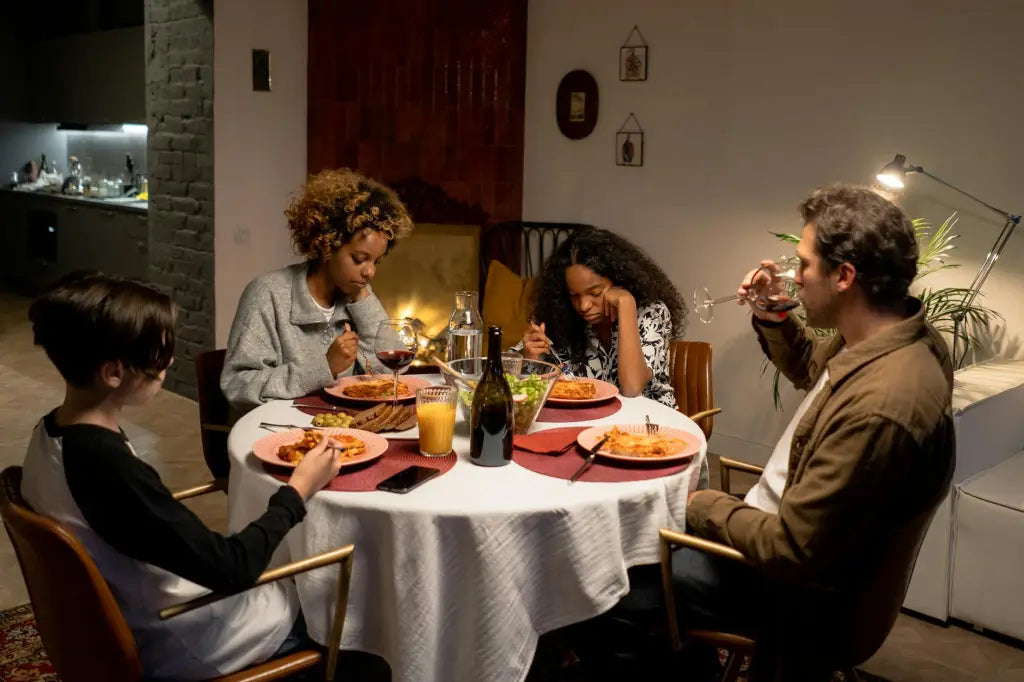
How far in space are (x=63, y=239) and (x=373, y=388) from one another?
6207 mm

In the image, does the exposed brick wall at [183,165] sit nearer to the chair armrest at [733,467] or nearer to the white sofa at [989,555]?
the chair armrest at [733,467]

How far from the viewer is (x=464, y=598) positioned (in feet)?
5.83

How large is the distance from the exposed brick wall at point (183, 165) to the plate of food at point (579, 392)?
9.33 ft

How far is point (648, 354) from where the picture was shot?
2.94 metres

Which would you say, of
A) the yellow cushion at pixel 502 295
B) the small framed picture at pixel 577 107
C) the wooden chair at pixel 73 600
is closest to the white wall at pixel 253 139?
the yellow cushion at pixel 502 295

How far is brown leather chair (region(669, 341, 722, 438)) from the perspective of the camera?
305 cm

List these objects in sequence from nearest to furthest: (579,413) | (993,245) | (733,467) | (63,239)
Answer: (733,467) → (579,413) → (993,245) → (63,239)

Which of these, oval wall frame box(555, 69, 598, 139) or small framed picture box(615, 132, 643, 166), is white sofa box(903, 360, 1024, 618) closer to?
small framed picture box(615, 132, 643, 166)

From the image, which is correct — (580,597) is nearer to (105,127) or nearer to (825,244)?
(825,244)

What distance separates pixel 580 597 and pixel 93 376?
942 millimetres

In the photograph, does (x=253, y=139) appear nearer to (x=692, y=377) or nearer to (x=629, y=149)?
(x=629, y=149)

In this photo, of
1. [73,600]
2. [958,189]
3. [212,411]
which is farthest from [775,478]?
[958,189]

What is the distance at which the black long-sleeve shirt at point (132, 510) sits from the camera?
4.79 ft

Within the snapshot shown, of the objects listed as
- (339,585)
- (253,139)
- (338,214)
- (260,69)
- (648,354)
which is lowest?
(339,585)
